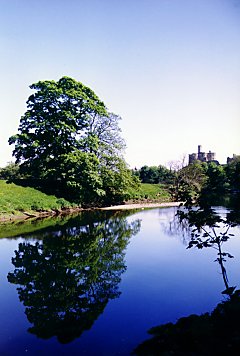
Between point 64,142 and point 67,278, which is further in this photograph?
point 64,142

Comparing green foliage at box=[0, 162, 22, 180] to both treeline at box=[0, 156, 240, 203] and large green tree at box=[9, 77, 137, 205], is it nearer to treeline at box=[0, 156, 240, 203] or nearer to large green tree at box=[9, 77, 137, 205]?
treeline at box=[0, 156, 240, 203]

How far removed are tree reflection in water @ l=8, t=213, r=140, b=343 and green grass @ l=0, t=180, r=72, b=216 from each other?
9.62 m

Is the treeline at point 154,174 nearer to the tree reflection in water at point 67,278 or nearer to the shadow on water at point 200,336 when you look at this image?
the tree reflection in water at point 67,278

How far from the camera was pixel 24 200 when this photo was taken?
26688 millimetres

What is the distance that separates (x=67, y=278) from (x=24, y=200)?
61.5 ft

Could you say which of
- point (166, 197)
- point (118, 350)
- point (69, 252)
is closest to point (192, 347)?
point (118, 350)

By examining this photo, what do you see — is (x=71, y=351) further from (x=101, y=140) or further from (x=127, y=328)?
(x=101, y=140)

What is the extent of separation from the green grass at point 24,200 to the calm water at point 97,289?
9827 millimetres

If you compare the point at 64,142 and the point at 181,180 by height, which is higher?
the point at 64,142

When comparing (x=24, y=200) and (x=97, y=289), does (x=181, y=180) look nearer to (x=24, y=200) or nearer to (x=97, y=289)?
(x=97, y=289)

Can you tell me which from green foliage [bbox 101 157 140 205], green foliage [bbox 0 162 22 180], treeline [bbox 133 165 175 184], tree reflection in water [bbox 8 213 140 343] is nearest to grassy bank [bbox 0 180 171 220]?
green foliage [bbox 101 157 140 205]

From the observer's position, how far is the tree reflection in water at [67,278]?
6.42 meters

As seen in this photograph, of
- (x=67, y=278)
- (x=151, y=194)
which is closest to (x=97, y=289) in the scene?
(x=67, y=278)

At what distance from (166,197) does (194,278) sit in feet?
121
